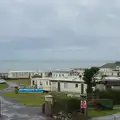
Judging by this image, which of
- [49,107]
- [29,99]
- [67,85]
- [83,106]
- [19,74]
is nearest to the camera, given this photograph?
[83,106]

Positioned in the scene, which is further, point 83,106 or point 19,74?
point 19,74

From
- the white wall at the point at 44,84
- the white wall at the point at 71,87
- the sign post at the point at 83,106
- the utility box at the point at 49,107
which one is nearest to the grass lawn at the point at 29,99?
the white wall at the point at 71,87

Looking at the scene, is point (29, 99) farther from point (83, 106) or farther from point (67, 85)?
point (83, 106)

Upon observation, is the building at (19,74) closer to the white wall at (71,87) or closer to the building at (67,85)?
the building at (67,85)

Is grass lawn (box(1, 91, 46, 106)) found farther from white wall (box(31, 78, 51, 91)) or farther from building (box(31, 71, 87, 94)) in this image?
white wall (box(31, 78, 51, 91))

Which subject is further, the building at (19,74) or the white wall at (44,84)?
the building at (19,74)

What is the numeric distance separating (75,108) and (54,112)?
1502mm

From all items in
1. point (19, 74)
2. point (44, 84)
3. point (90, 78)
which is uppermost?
point (19, 74)

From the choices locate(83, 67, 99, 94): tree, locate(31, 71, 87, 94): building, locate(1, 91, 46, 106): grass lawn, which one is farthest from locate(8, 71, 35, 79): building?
locate(1, 91, 46, 106): grass lawn

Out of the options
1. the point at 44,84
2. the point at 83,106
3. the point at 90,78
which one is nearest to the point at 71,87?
the point at 90,78

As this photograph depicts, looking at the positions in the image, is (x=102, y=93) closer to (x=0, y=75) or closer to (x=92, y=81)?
(x=92, y=81)

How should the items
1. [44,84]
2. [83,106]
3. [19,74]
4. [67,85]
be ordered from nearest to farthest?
[83,106]
[67,85]
[44,84]
[19,74]

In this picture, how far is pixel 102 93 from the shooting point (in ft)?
108

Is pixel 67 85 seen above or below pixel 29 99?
above
